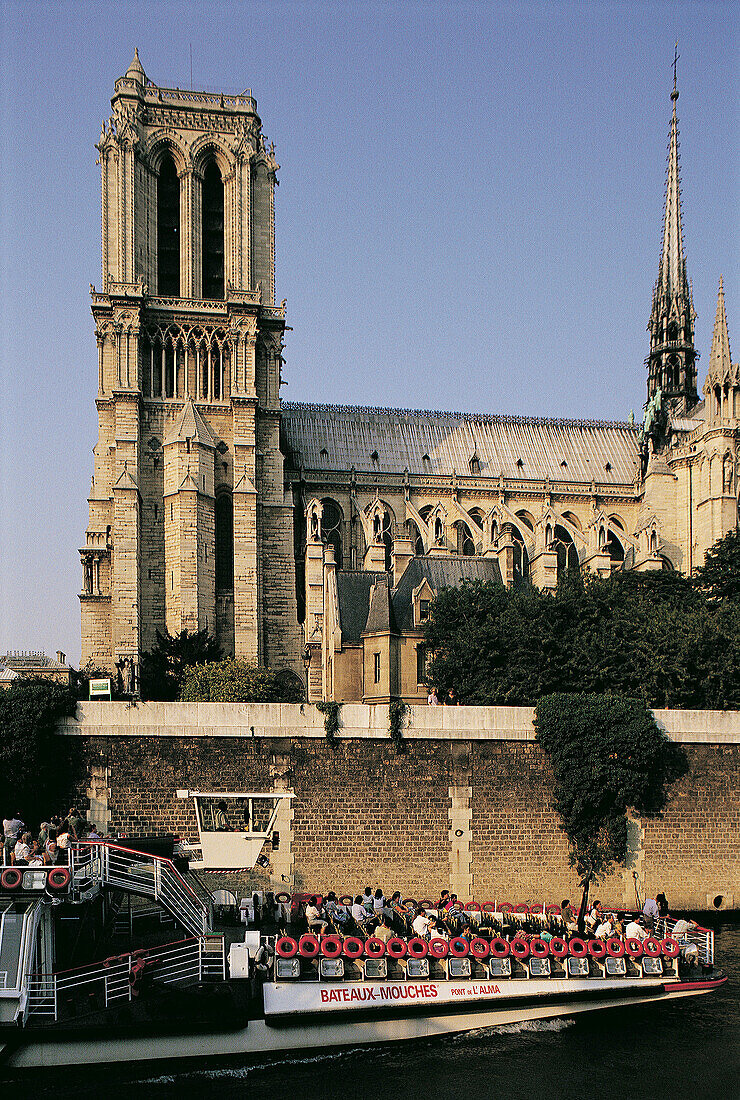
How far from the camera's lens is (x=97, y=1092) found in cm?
2109

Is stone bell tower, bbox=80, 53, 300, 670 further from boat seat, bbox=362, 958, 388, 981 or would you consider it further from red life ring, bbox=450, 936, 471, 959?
boat seat, bbox=362, 958, 388, 981

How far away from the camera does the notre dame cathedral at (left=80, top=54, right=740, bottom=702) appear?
60.8 meters

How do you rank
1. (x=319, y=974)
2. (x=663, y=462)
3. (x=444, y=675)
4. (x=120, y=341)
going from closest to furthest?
(x=319, y=974)
(x=444, y=675)
(x=120, y=341)
(x=663, y=462)

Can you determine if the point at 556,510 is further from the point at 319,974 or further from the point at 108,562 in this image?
the point at 319,974

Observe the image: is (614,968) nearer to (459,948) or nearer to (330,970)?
(459,948)

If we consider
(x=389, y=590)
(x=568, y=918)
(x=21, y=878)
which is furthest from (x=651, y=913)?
(x=389, y=590)

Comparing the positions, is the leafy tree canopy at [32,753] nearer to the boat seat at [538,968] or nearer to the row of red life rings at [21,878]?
the row of red life rings at [21,878]

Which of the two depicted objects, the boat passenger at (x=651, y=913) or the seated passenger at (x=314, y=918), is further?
the boat passenger at (x=651, y=913)

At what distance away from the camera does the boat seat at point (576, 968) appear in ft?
83.4

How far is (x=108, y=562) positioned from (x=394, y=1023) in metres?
43.1

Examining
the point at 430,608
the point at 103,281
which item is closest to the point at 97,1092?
the point at 430,608

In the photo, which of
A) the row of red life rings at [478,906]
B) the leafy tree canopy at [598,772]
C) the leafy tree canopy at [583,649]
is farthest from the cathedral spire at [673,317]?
the row of red life rings at [478,906]

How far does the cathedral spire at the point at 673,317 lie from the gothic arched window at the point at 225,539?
110 feet

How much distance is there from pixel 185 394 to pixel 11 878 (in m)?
45.7
